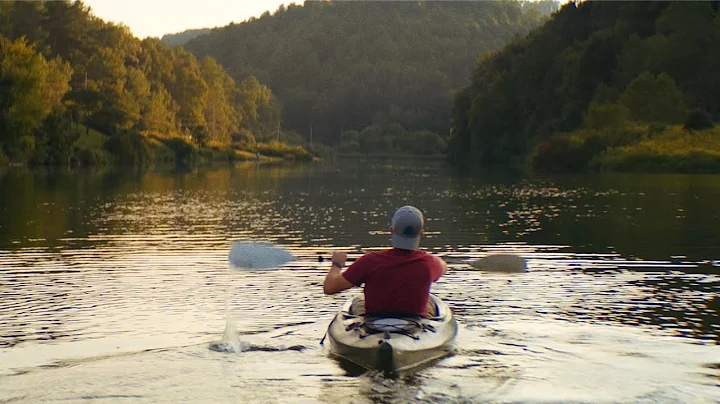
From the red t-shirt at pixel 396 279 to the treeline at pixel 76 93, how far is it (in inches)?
3130

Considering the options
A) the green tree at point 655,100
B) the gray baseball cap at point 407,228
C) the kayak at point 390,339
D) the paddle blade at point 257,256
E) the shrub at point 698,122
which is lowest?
the kayak at point 390,339

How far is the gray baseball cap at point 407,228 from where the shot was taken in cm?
1254

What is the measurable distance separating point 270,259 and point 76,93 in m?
124

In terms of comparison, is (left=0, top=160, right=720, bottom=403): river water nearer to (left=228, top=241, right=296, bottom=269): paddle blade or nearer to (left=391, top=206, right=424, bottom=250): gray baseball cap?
(left=228, top=241, right=296, bottom=269): paddle blade

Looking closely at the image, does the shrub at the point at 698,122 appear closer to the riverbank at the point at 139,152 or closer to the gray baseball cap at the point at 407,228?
the riverbank at the point at 139,152

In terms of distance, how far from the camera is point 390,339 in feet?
39.4

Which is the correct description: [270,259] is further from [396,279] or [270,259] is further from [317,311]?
[396,279]

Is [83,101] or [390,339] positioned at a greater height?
[83,101]

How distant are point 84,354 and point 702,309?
33.0 feet

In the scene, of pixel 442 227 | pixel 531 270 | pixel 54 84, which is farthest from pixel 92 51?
pixel 531 270

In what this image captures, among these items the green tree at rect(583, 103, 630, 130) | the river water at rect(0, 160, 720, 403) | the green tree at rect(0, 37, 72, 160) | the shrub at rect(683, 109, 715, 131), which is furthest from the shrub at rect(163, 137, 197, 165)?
the river water at rect(0, 160, 720, 403)

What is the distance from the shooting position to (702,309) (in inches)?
659

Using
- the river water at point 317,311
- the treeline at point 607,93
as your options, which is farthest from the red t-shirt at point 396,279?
the treeline at point 607,93

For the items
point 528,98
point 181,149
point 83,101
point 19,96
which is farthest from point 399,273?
point 181,149
